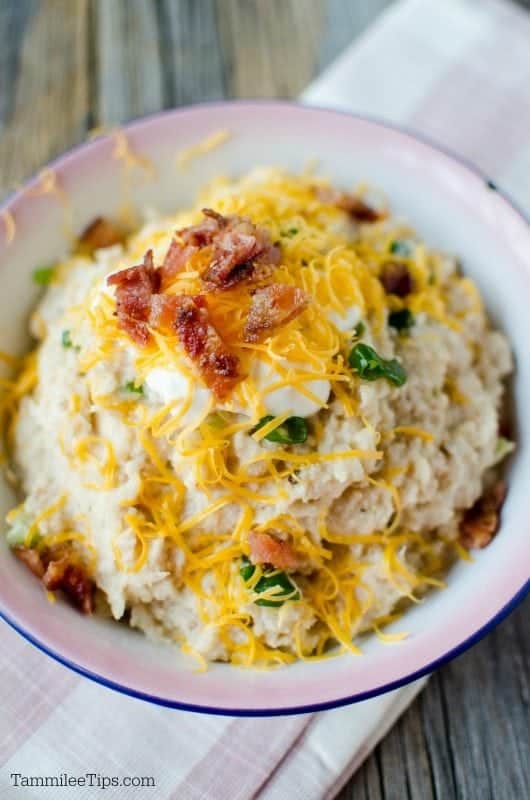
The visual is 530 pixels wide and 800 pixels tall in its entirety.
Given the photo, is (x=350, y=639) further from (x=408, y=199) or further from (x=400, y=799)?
(x=408, y=199)

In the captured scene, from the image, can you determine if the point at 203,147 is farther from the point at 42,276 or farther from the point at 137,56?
the point at 137,56

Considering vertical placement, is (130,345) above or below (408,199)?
above

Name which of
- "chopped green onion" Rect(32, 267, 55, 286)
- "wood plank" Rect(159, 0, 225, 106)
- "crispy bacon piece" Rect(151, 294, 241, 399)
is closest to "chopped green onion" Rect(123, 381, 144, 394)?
"crispy bacon piece" Rect(151, 294, 241, 399)

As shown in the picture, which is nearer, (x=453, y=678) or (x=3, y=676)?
(x=3, y=676)

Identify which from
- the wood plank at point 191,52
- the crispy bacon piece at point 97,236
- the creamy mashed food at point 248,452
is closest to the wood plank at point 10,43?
the wood plank at point 191,52

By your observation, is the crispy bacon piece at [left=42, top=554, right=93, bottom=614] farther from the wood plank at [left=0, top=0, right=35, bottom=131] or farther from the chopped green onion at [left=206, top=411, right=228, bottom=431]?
the wood plank at [left=0, top=0, right=35, bottom=131]

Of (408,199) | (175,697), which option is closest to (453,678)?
(175,697)
